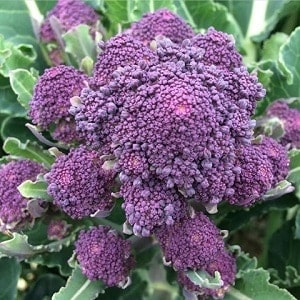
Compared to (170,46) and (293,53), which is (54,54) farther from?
(293,53)

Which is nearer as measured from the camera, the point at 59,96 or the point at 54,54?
the point at 59,96

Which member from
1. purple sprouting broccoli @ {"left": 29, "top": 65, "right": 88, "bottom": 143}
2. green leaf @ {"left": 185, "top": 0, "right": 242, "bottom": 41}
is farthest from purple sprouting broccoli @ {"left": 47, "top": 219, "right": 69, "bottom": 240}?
green leaf @ {"left": 185, "top": 0, "right": 242, "bottom": 41}

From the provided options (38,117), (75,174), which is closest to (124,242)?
(75,174)

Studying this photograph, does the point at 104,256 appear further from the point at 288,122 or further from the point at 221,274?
the point at 288,122

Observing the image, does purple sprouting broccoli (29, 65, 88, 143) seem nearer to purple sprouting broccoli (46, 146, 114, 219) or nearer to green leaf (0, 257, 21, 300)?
purple sprouting broccoli (46, 146, 114, 219)

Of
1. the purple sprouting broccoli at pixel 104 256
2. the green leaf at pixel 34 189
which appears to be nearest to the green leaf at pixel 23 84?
the green leaf at pixel 34 189

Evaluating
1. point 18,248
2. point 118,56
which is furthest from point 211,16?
point 18,248

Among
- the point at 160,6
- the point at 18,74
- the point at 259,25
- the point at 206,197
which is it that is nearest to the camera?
the point at 206,197
